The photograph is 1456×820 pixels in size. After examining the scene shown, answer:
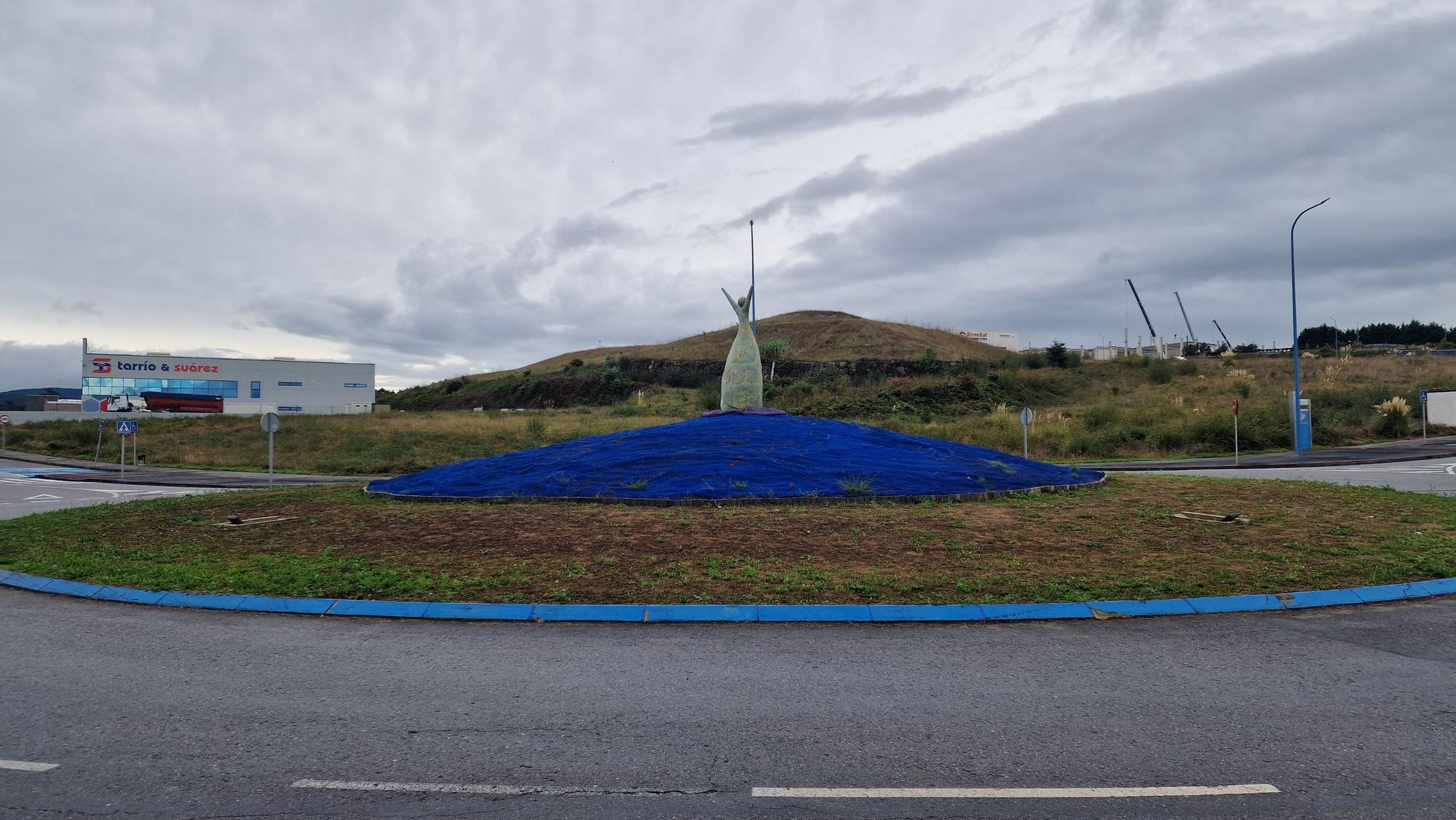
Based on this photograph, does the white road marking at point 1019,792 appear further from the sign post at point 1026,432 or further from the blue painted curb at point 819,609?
the sign post at point 1026,432

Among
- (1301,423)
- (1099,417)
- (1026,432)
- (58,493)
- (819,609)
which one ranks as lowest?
(819,609)

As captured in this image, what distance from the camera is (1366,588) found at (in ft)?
24.5

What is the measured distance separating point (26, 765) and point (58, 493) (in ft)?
78.3

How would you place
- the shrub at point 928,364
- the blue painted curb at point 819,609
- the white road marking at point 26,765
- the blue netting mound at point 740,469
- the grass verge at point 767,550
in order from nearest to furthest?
1. the white road marking at point 26,765
2. the blue painted curb at point 819,609
3. the grass verge at point 767,550
4. the blue netting mound at point 740,469
5. the shrub at point 928,364

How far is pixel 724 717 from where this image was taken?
4.61m

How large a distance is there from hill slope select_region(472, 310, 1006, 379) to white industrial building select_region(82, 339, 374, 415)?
30.3 metres

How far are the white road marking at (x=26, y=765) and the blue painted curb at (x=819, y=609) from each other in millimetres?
3052

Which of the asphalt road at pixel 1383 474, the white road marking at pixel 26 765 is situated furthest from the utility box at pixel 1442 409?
the white road marking at pixel 26 765

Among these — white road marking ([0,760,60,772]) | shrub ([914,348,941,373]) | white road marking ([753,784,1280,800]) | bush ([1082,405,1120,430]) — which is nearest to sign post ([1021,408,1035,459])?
bush ([1082,405,1120,430])

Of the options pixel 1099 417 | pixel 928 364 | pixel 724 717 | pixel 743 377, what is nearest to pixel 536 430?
pixel 743 377

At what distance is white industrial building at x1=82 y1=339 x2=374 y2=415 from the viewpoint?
68562 millimetres

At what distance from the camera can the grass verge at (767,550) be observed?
7.70 metres

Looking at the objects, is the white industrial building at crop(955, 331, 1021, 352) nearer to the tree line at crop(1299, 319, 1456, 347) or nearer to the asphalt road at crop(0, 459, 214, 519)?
the tree line at crop(1299, 319, 1456, 347)

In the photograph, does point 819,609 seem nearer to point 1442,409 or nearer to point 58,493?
point 58,493
